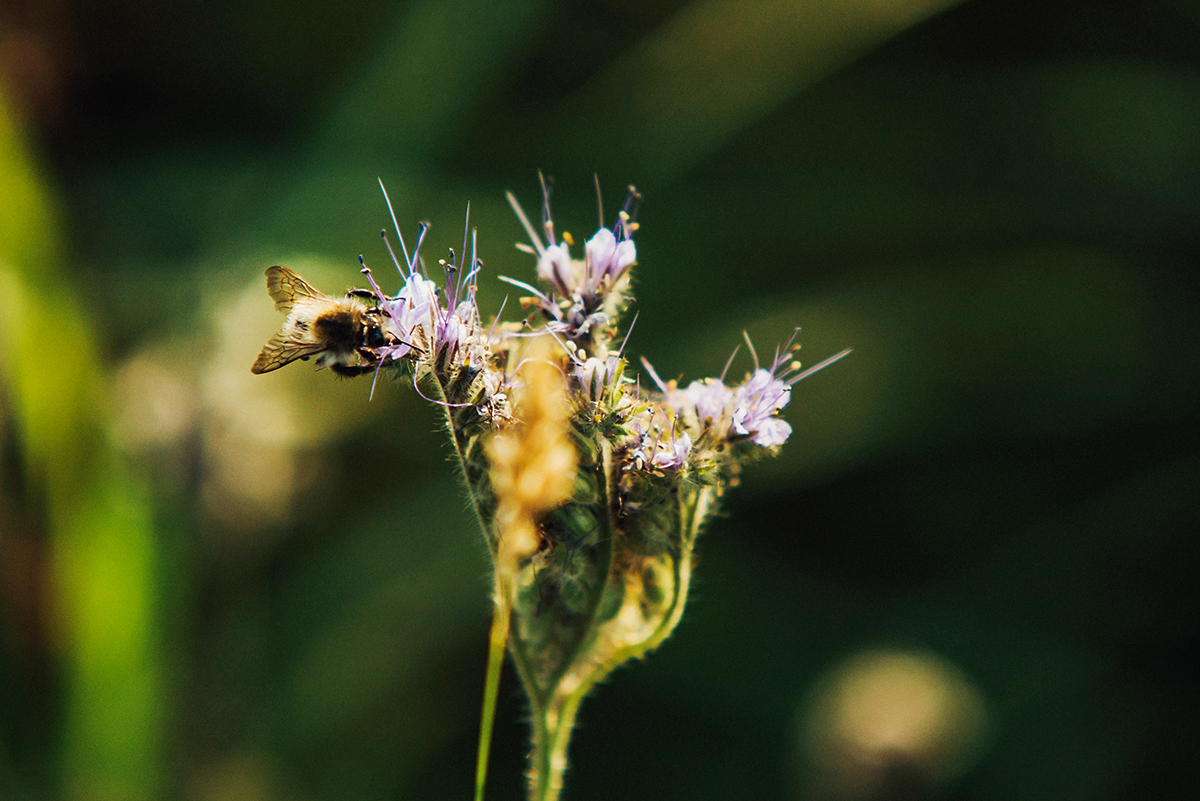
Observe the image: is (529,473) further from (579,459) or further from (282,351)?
(282,351)

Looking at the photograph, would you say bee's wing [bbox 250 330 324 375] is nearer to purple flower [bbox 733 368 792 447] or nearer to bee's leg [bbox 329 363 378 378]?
bee's leg [bbox 329 363 378 378]

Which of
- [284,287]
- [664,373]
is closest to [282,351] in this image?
[284,287]

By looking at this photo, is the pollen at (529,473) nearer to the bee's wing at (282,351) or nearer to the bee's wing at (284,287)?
the bee's wing at (282,351)

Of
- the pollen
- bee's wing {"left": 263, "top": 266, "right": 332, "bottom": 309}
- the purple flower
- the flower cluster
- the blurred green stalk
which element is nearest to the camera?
the pollen

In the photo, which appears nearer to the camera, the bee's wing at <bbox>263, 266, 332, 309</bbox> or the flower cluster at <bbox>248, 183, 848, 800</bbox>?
the flower cluster at <bbox>248, 183, 848, 800</bbox>

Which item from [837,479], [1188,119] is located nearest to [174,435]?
[837,479]

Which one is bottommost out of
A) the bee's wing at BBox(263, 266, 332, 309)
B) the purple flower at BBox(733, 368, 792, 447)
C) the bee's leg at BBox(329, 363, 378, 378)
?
the purple flower at BBox(733, 368, 792, 447)

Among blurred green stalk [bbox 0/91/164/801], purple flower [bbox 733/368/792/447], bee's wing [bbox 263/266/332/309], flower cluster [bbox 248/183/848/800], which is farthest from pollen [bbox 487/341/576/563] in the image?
A: blurred green stalk [bbox 0/91/164/801]
